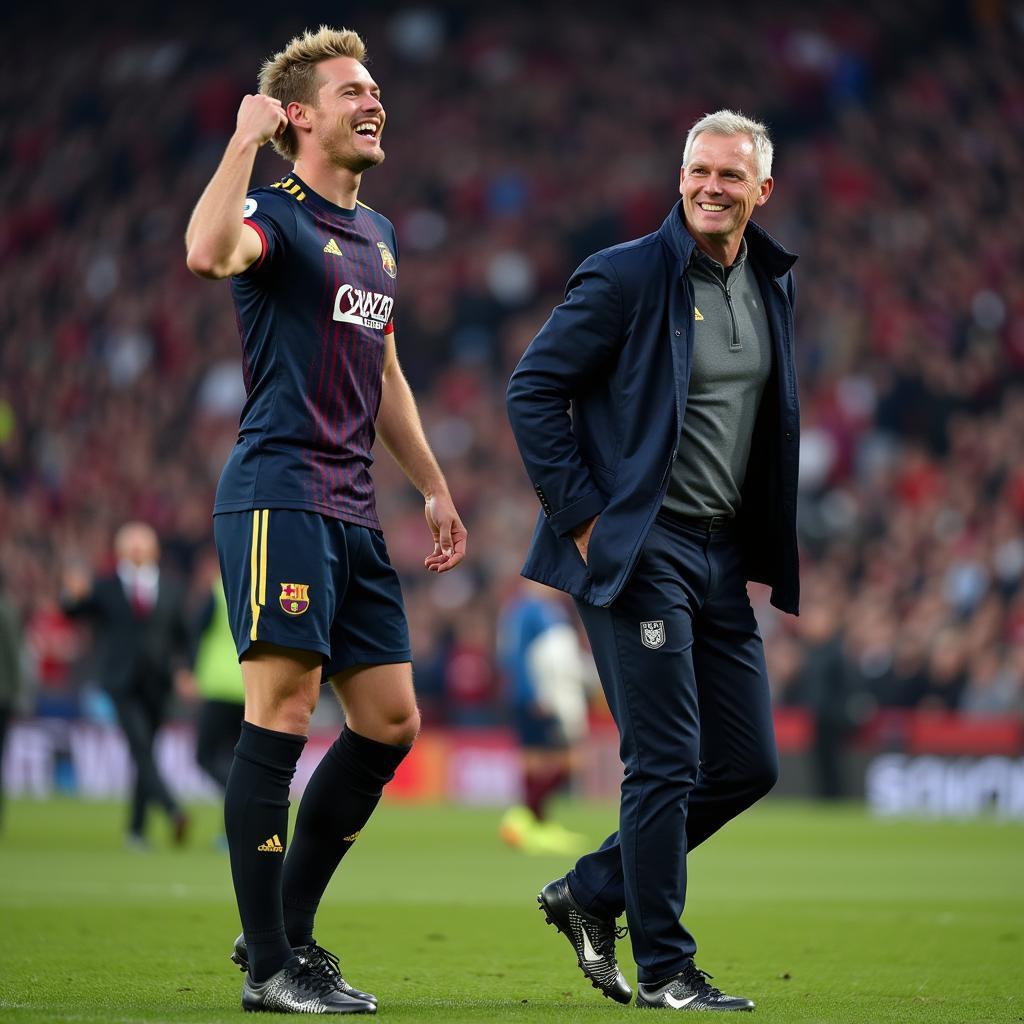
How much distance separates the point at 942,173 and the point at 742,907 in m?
18.2

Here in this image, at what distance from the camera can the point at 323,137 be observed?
588 cm

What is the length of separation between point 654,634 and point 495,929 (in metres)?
3.51

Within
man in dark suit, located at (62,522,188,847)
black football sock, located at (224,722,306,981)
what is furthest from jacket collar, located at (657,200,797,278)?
man in dark suit, located at (62,522,188,847)

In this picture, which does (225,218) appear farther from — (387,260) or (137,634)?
(137,634)

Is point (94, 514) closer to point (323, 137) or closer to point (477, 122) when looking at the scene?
point (477, 122)

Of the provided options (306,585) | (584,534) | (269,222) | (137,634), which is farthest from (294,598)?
(137,634)

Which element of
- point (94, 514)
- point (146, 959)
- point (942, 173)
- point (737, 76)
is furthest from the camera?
point (737, 76)

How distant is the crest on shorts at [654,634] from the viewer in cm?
583

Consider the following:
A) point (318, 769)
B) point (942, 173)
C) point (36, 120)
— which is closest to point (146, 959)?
point (318, 769)

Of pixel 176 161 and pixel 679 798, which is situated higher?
pixel 176 161

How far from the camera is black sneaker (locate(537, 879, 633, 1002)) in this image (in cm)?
612

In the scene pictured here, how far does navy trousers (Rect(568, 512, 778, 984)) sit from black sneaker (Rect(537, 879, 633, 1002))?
1.7 inches

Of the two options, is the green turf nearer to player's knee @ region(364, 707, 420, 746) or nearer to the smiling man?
the smiling man

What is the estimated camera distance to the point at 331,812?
5.98 m
